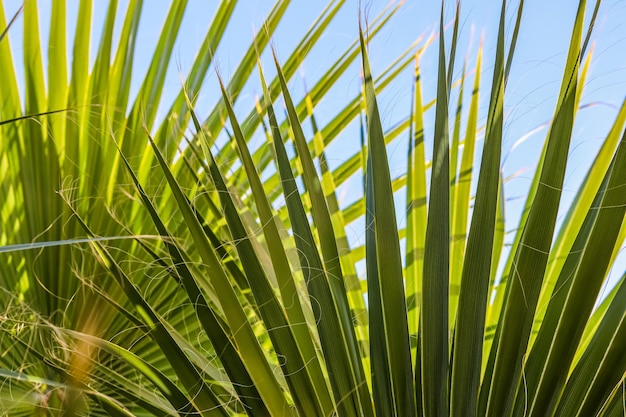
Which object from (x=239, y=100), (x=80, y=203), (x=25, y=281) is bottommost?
(x=25, y=281)

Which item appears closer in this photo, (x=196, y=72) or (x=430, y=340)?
(x=430, y=340)

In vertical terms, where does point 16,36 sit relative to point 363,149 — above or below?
above

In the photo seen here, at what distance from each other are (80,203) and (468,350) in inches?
36.3

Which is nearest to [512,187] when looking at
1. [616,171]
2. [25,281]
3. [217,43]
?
[616,171]

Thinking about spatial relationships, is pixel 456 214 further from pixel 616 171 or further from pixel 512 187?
pixel 616 171

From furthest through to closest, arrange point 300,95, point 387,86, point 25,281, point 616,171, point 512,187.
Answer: point 387,86 → point 300,95 → point 25,281 → point 512,187 → point 616,171

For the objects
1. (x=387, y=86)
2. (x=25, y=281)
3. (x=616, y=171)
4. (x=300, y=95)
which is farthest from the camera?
(x=387, y=86)

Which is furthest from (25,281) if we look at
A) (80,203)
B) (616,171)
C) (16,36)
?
(616,171)

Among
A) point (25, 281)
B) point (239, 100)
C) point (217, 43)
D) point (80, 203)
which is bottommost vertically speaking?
point (25, 281)

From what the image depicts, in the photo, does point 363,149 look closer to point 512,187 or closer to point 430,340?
point 512,187

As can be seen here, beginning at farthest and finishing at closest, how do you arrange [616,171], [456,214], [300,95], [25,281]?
[300,95] < [25,281] < [456,214] < [616,171]

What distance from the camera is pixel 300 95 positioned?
1.30 metres

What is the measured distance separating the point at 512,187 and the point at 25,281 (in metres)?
0.94

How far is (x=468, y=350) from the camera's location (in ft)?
1.82
